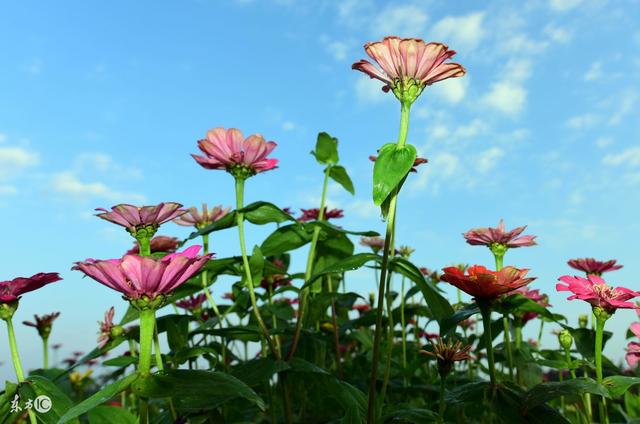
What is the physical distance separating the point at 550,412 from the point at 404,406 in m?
0.59

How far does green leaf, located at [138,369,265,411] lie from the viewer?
1.16m

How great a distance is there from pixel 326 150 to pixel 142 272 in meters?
1.65

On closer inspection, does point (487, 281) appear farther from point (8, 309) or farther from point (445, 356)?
point (8, 309)

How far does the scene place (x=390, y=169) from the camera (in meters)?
1.41

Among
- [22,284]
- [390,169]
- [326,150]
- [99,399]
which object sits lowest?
[99,399]

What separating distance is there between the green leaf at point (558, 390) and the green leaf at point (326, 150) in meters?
1.50

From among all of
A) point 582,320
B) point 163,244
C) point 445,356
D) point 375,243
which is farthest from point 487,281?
point 582,320

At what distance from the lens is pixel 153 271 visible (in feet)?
3.85

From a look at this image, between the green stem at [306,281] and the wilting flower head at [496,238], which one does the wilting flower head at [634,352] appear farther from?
the green stem at [306,281]

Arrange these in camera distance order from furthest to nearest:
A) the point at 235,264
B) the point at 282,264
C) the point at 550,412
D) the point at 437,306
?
1. the point at 282,264
2. the point at 235,264
3. the point at 437,306
4. the point at 550,412

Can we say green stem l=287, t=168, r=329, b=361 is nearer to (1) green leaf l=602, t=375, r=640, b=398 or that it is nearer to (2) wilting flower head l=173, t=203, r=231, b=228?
(2) wilting flower head l=173, t=203, r=231, b=228

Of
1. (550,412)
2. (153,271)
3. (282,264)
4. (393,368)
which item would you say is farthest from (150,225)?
(282,264)

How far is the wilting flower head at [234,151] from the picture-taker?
2250 mm

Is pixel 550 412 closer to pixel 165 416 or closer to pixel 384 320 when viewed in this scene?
pixel 165 416
